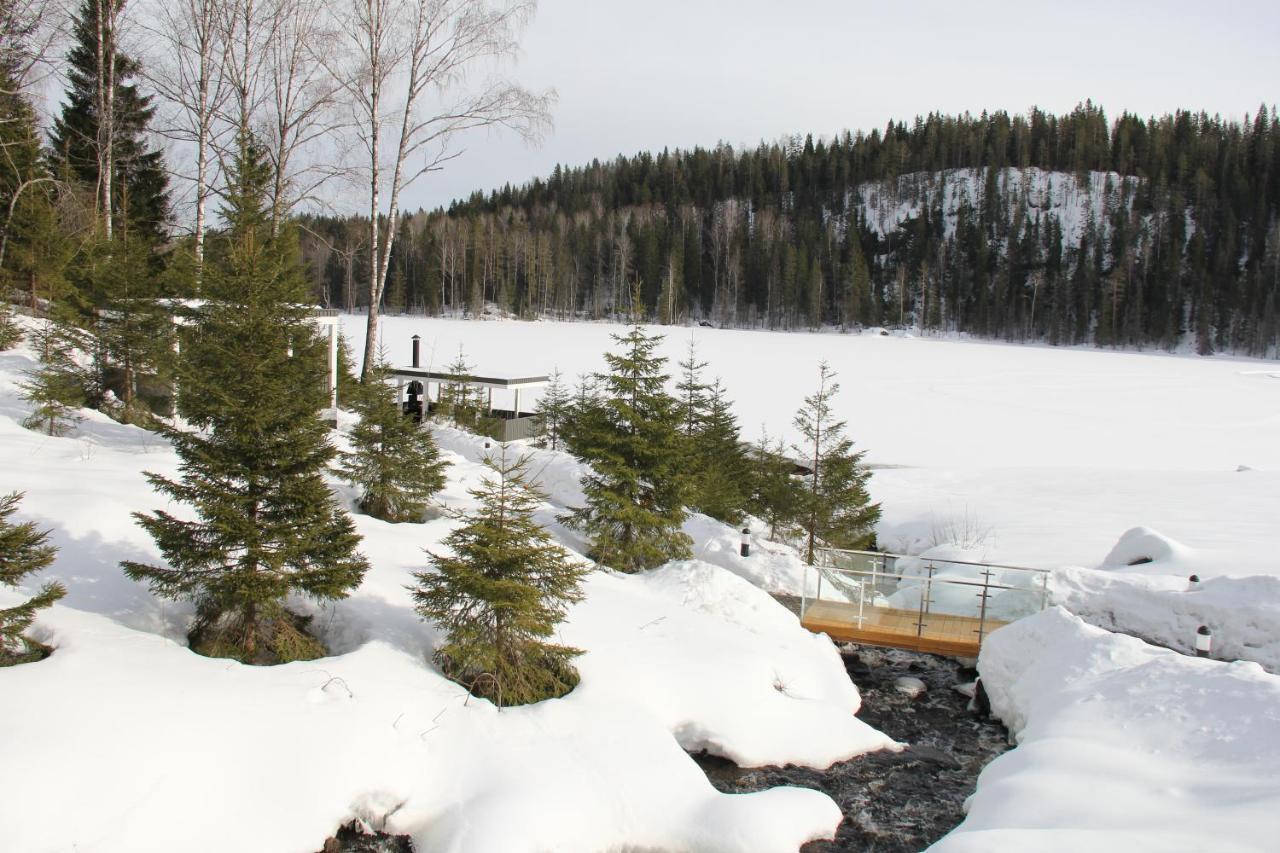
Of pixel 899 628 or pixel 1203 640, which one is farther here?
pixel 899 628

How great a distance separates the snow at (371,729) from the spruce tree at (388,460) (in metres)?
1.88

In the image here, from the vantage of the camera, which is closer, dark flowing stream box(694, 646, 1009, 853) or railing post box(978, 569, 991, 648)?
dark flowing stream box(694, 646, 1009, 853)

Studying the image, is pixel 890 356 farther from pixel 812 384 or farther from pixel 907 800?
pixel 907 800

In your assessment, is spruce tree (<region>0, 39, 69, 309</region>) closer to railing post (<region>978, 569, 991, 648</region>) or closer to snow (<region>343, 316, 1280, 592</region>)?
snow (<region>343, 316, 1280, 592</region>)

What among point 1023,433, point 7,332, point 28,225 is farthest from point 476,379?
point 1023,433

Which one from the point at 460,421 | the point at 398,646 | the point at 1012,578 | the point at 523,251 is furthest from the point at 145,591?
the point at 523,251

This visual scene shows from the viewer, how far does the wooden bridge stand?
38.0 feet

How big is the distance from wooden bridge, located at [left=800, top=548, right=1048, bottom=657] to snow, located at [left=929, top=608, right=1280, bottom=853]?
1774mm

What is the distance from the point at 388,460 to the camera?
12.3m

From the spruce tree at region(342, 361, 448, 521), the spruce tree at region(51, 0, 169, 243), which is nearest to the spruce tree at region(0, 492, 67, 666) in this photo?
the spruce tree at region(342, 361, 448, 521)

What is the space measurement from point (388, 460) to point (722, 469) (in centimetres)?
718

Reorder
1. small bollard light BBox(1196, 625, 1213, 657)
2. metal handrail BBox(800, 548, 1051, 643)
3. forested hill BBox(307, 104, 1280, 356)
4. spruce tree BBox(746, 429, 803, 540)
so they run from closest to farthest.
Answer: small bollard light BBox(1196, 625, 1213, 657) < metal handrail BBox(800, 548, 1051, 643) < spruce tree BBox(746, 429, 803, 540) < forested hill BBox(307, 104, 1280, 356)

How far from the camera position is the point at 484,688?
26.5 ft

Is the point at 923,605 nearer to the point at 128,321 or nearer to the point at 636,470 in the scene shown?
the point at 636,470
